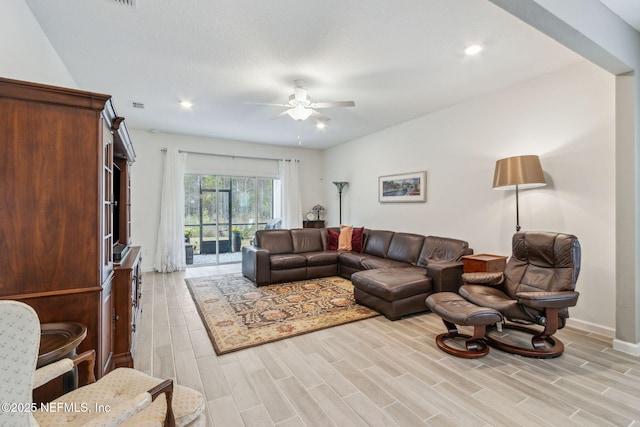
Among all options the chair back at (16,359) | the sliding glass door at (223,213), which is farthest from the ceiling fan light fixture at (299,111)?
the sliding glass door at (223,213)

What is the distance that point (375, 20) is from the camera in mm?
2312

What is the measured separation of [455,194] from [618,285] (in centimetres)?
207

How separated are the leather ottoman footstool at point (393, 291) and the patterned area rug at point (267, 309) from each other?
171mm

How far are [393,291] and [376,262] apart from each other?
1.27 meters

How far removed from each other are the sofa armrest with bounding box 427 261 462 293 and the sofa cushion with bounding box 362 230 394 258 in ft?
4.97

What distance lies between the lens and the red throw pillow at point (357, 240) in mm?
5559

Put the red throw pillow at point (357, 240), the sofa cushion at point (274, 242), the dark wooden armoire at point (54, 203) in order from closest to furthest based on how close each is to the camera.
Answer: the dark wooden armoire at point (54, 203) < the sofa cushion at point (274, 242) < the red throw pillow at point (357, 240)

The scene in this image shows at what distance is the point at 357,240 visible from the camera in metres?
5.59

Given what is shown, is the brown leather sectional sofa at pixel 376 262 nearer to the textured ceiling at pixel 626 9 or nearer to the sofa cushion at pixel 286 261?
the sofa cushion at pixel 286 261

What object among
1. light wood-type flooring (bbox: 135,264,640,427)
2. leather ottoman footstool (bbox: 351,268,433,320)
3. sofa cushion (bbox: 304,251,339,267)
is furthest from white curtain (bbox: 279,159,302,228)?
light wood-type flooring (bbox: 135,264,640,427)

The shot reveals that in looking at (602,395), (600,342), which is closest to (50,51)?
(602,395)

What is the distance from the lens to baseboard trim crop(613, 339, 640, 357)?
2494mm

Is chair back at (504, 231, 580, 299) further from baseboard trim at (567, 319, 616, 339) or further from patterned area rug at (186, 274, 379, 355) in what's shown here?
patterned area rug at (186, 274, 379, 355)

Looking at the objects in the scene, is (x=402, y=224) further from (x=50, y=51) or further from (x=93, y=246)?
(x=50, y=51)
